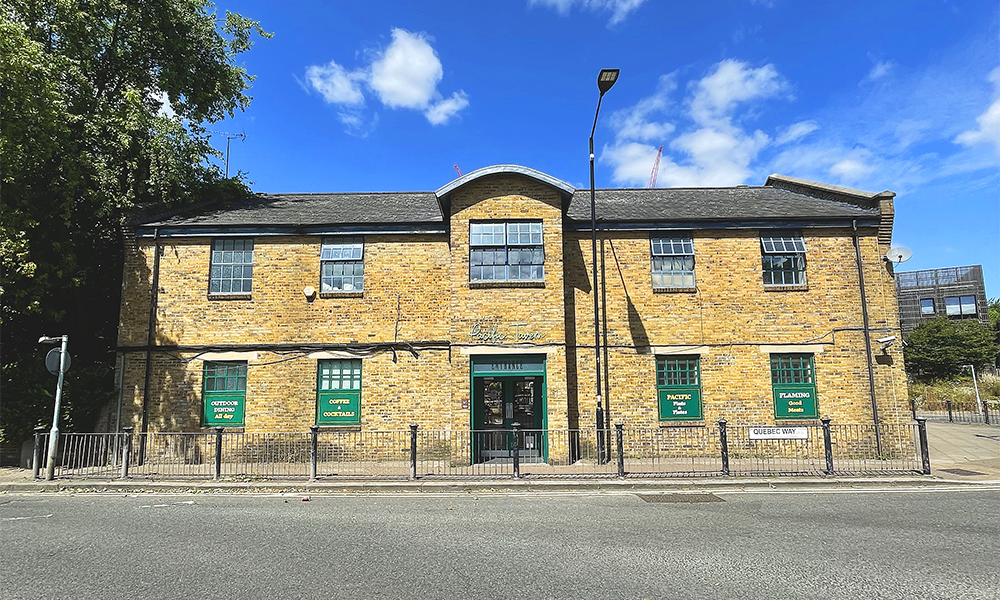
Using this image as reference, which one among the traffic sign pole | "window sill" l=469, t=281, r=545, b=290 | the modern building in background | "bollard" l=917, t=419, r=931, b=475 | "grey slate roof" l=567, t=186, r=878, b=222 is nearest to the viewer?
"bollard" l=917, t=419, r=931, b=475

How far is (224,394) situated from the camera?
14.5 m

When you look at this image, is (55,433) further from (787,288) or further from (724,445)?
(787,288)

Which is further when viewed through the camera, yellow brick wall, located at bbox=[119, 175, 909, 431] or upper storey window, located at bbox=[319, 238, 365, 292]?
upper storey window, located at bbox=[319, 238, 365, 292]

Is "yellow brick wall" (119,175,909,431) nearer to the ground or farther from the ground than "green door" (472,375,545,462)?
farther from the ground

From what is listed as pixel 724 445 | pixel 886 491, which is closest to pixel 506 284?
pixel 724 445

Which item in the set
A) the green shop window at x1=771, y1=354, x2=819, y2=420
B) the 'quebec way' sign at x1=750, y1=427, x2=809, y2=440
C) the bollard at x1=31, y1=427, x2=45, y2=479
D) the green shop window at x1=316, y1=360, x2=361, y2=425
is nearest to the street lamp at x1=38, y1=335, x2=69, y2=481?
the bollard at x1=31, y1=427, x2=45, y2=479

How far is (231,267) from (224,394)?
345cm

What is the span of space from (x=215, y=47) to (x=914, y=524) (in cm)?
2353

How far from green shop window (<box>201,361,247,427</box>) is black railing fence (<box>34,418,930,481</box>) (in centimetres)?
49

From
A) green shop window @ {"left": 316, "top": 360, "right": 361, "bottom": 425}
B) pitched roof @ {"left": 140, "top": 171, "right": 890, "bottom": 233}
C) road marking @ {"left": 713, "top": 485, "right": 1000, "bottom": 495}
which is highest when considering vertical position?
pitched roof @ {"left": 140, "top": 171, "right": 890, "bottom": 233}

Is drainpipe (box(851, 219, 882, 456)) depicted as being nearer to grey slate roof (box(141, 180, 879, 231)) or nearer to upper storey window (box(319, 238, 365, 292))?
grey slate roof (box(141, 180, 879, 231))

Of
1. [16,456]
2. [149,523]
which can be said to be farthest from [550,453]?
[16,456]

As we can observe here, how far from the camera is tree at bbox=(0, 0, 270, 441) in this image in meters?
13.2

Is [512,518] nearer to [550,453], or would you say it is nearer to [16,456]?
[550,453]
